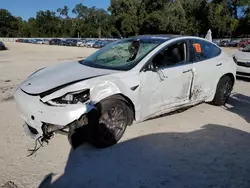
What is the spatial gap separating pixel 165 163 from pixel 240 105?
11.2 ft

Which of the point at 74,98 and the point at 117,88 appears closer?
the point at 74,98

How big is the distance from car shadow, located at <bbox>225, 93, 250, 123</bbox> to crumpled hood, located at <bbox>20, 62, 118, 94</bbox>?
9.74 ft

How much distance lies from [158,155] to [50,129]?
1493 millimetres

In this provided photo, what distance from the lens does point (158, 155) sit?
11.6 feet

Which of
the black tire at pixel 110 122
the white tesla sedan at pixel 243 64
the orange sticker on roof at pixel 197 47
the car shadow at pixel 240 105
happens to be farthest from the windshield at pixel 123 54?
the white tesla sedan at pixel 243 64

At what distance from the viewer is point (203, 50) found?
5.12 metres

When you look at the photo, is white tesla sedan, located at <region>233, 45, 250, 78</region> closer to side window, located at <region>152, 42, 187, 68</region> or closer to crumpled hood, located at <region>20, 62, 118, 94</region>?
side window, located at <region>152, 42, 187, 68</region>

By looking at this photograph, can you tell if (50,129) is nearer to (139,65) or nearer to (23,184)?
(23,184)

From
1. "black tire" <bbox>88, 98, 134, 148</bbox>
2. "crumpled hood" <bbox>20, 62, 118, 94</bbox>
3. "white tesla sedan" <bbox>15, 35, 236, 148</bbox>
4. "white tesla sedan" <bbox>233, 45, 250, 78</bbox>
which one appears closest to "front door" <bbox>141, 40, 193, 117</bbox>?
Answer: "white tesla sedan" <bbox>15, 35, 236, 148</bbox>

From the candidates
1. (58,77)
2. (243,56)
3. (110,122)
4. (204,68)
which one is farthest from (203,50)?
(243,56)

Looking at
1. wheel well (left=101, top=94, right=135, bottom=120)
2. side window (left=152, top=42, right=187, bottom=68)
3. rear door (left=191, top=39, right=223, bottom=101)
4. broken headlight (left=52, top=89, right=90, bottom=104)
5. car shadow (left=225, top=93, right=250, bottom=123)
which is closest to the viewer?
broken headlight (left=52, top=89, right=90, bottom=104)

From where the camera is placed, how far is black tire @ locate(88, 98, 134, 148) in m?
3.55

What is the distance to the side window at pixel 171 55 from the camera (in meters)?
4.26

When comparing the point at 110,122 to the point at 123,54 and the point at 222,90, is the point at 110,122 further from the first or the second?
the point at 222,90
